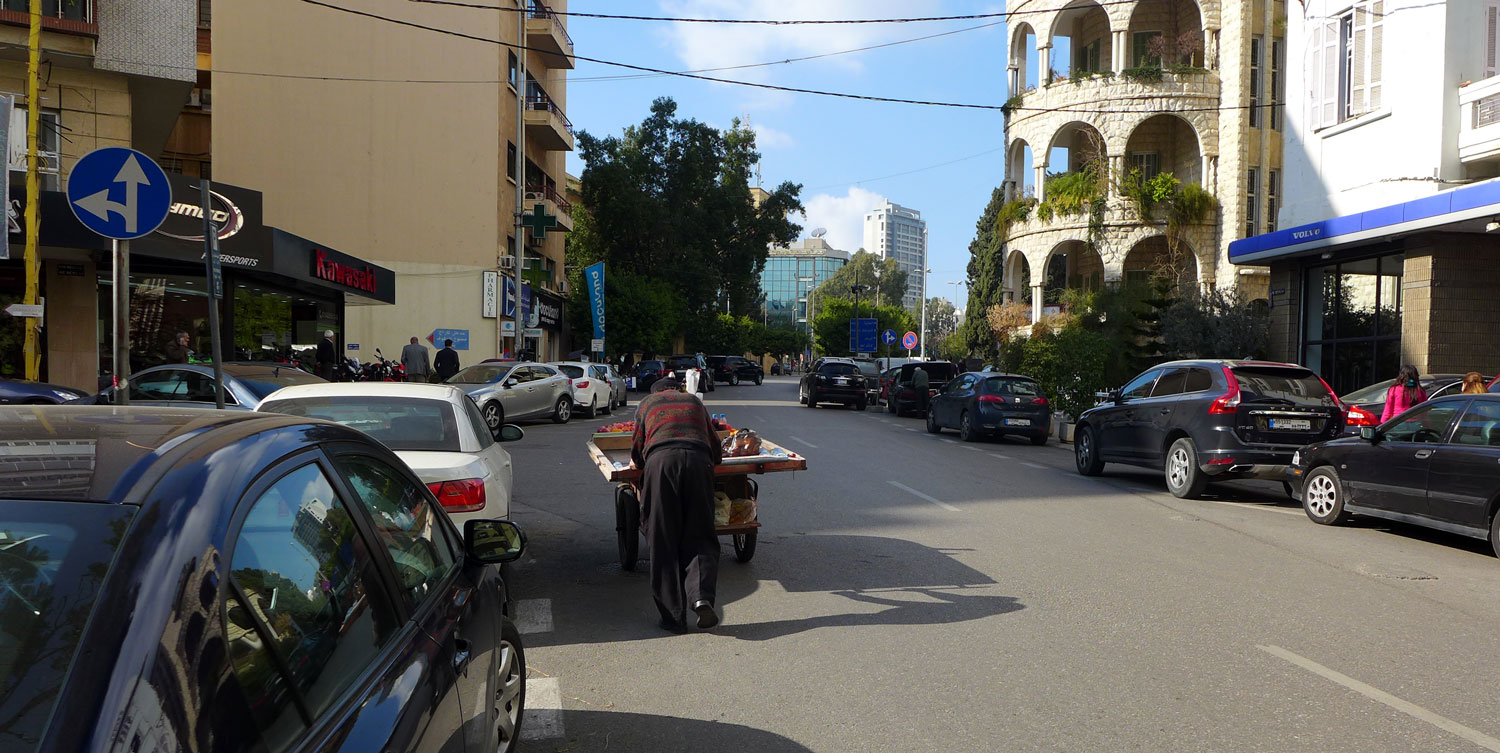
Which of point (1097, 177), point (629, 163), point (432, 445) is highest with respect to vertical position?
point (629, 163)

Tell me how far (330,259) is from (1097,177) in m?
21.4

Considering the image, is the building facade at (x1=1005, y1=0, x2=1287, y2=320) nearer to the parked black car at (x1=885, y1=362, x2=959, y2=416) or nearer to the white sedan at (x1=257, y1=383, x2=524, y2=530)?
the parked black car at (x1=885, y1=362, x2=959, y2=416)

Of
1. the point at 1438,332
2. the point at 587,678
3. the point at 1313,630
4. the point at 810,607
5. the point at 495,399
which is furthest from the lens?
the point at 495,399

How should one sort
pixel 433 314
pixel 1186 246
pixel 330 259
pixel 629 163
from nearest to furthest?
pixel 330 259
pixel 1186 246
pixel 433 314
pixel 629 163

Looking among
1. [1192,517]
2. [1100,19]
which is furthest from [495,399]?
[1100,19]

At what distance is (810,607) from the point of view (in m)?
6.85

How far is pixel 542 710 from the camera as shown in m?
4.84

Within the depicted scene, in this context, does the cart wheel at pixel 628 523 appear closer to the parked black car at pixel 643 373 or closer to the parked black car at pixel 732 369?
the parked black car at pixel 643 373

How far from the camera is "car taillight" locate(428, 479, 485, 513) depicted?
6.50m

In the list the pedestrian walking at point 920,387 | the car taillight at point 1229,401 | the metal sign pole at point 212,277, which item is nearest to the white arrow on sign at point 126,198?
the metal sign pole at point 212,277

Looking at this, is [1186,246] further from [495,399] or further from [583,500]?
[583,500]

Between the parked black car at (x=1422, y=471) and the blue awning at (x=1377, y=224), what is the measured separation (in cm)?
815

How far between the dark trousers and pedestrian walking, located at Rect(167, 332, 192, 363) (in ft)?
47.9

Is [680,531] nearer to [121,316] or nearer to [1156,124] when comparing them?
[121,316]
